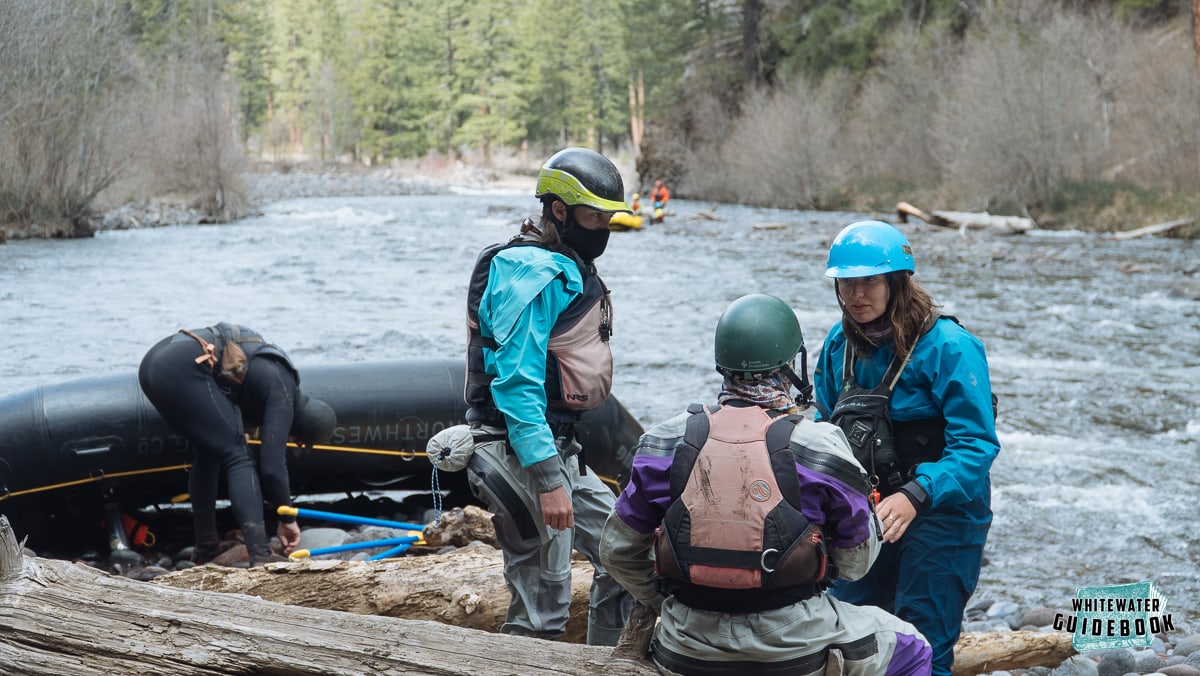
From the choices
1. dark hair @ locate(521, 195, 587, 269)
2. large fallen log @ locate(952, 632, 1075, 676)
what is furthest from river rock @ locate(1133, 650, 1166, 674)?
dark hair @ locate(521, 195, 587, 269)

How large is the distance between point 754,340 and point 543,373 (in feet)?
3.18

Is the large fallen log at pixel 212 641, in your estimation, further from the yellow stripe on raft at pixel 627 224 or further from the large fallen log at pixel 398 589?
the yellow stripe on raft at pixel 627 224

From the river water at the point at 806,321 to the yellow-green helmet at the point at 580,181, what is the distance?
4.02 metres

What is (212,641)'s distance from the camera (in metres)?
2.98

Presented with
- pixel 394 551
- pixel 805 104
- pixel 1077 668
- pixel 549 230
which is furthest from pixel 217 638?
pixel 805 104

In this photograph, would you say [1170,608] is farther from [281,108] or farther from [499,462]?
[281,108]

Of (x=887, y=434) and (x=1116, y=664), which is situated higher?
(x=887, y=434)

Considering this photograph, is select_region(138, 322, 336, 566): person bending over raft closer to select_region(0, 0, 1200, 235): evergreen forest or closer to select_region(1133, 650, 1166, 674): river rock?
select_region(1133, 650, 1166, 674): river rock

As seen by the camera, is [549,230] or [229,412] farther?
[229,412]

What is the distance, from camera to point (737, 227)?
32469 millimetres

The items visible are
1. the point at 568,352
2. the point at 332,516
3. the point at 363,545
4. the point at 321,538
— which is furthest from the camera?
the point at 321,538

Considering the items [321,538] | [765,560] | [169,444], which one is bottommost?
[321,538]

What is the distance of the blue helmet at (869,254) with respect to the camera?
10.9 feet

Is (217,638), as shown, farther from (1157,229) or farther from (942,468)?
(1157,229)
